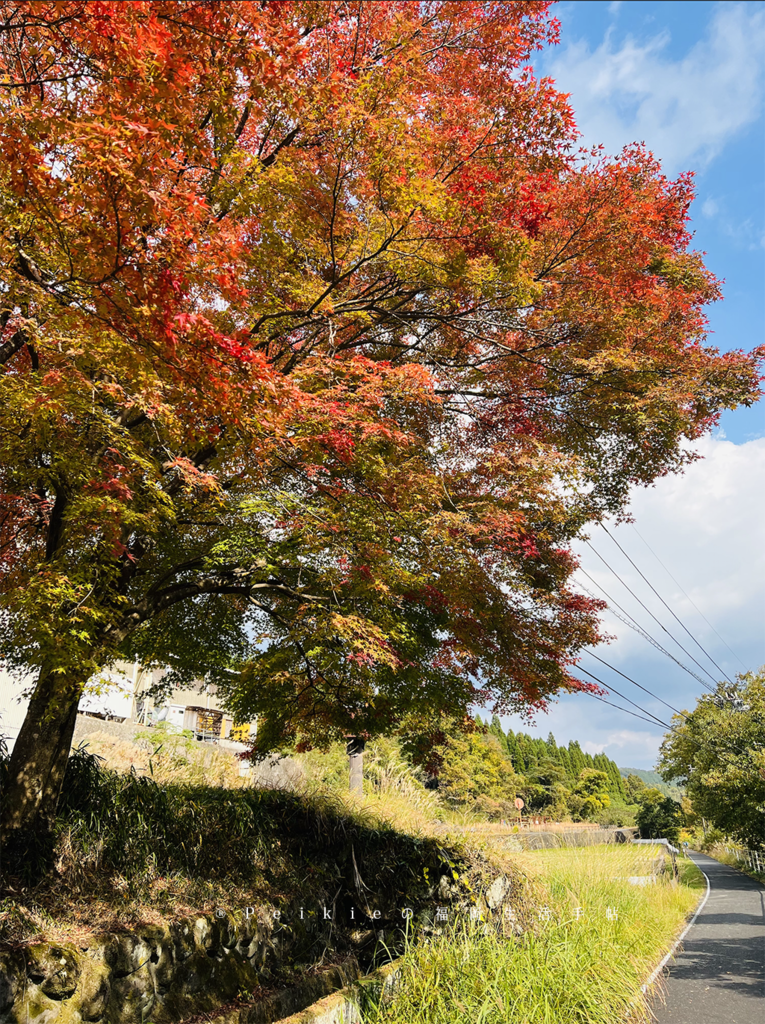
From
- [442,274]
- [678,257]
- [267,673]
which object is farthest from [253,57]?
[678,257]

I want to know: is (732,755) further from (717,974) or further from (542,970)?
(542,970)

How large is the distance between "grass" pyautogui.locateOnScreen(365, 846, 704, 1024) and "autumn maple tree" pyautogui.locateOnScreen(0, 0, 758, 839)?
2873 millimetres

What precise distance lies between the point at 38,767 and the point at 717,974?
9.56m

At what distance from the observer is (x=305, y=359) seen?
7.47 m

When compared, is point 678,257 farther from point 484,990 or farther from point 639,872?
point 639,872

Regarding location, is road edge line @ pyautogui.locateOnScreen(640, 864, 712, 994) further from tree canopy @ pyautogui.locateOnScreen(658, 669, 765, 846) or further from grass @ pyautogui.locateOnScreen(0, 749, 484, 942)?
tree canopy @ pyautogui.locateOnScreen(658, 669, 765, 846)

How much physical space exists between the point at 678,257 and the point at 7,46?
10.2 m

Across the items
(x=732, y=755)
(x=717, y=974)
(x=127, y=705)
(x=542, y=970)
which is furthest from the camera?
(x=732, y=755)

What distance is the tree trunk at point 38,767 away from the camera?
5.98 metres

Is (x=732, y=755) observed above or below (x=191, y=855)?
above

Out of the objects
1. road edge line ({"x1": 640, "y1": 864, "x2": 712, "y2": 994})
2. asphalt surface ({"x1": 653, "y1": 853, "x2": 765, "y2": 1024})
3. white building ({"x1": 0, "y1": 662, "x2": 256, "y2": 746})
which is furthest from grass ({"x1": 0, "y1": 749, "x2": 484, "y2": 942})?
asphalt surface ({"x1": 653, "y1": 853, "x2": 765, "y2": 1024})

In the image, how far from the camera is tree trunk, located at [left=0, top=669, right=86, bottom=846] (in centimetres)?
598

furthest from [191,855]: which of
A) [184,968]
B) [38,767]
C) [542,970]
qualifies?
[542,970]

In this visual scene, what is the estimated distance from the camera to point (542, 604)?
1057 centimetres
